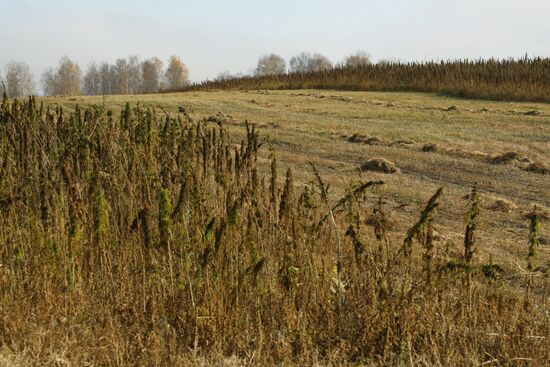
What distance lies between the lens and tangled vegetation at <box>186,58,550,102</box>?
80.1ft

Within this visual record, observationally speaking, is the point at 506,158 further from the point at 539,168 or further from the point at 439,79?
the point at 439,79

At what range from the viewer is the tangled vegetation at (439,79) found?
24.4 m

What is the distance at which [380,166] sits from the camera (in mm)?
11289

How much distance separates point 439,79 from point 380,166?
58.5ft

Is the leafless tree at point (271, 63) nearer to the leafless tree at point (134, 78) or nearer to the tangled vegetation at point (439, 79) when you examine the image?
the leafless tree at point (134, 78)

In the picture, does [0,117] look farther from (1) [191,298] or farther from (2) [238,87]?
(2) [238,87]

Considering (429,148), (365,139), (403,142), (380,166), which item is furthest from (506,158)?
(365,139)

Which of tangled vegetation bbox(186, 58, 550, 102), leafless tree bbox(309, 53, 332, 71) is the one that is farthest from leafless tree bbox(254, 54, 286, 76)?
tangled vegetation bbox(186, 58, 550, 102)

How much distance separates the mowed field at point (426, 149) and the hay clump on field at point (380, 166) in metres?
0.21

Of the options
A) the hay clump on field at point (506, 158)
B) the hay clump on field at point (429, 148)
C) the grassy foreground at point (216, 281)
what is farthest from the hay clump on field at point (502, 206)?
the hay clump on field at point (429, 148)

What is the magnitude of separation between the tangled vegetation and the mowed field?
86.5 inches

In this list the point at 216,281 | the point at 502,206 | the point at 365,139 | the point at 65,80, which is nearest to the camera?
the point at 216,281

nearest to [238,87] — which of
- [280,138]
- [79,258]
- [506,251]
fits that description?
[280,138]

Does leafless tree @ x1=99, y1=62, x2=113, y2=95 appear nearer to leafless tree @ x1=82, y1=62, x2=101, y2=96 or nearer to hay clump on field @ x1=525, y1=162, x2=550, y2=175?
leafless tree @ x1=82, y1=62, x2=101, y2=96
